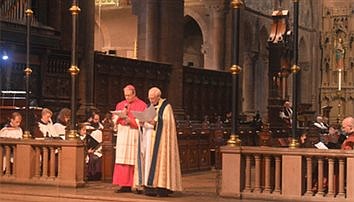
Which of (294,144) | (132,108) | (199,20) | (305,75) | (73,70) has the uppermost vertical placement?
(199,20)

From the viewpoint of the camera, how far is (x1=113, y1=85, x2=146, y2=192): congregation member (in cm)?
1174

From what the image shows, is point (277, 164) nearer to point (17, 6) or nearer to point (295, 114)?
point (295, 114)

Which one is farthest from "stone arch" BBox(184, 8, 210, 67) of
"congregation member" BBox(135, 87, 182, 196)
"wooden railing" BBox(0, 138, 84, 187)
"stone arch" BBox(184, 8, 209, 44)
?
"congregation member" BBox(135, 87, 182, 196)

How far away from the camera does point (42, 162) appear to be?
12.8m

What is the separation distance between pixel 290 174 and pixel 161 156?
1.92 metres

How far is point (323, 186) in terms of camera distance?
35.2ft

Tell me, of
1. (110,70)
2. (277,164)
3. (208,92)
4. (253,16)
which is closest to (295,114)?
(277,164)

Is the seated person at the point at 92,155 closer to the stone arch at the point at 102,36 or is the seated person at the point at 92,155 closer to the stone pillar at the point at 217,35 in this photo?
the stone pillar at the point at 217,35

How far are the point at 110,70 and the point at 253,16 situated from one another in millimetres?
16431

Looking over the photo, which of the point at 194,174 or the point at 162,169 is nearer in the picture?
the point at 162,169

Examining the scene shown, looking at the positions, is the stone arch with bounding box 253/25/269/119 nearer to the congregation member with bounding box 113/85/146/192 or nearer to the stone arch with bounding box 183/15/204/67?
the stone arch with bounding box 183/15/204/67

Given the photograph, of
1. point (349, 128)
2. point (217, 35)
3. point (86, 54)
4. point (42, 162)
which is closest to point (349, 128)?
point (349, 128)

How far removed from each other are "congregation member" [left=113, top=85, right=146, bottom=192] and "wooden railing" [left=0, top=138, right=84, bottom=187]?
0.80m

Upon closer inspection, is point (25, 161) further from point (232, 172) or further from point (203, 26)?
point (203, 26)
